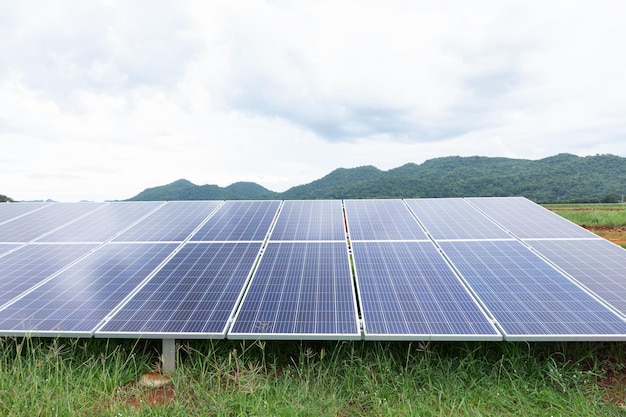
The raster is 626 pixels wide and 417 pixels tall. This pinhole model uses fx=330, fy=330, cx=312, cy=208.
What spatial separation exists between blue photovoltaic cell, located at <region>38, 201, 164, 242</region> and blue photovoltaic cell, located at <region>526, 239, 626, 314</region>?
1103cm

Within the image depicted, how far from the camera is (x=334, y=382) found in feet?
16.6

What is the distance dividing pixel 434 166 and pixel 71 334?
84907mm

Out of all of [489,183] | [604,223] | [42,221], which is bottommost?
[604,223]

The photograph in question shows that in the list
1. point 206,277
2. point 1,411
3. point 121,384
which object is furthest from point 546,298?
point 1,411

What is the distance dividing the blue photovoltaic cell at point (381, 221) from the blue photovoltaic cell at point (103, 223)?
6628 millimetres

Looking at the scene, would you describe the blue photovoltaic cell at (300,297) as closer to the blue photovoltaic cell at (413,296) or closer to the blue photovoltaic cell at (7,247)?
the blue photovoltaic cell at (413,296)

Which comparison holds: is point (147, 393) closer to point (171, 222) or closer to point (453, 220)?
point (171, 222)

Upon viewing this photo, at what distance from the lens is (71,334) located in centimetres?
520

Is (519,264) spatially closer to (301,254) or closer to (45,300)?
(301,254)

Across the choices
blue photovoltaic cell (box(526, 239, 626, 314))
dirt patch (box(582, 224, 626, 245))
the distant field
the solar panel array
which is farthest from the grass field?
the distant field

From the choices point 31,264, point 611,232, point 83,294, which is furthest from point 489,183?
point 31,264

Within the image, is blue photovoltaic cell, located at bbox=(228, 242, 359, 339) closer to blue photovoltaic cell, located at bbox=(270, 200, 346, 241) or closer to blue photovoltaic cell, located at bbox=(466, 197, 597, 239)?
blue photovoltaic cell, located at bbox=(270, 200, 346, 241)

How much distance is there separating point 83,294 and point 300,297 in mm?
4097

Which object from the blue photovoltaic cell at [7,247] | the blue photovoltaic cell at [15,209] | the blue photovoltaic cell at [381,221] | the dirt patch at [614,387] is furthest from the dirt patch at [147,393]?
the blue photovoltaic cell at [15,209]
